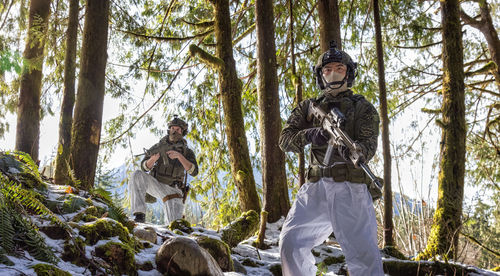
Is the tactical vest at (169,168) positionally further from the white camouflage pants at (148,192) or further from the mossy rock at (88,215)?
the mossy rock at (88,215)

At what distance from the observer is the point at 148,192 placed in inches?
253

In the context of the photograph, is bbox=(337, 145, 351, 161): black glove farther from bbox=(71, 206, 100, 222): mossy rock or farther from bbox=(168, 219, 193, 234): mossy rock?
bbox=(168, 219, 193, 234): mossy rock

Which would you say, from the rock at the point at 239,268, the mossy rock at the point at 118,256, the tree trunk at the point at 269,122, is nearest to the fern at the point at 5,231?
the mossy rock at the point at 118,256

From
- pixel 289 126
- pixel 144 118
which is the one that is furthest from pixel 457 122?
pixel 144 118

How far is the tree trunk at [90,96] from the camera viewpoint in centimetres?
445

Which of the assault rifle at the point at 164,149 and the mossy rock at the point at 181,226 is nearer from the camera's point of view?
the mossy rock at the point at 181,226

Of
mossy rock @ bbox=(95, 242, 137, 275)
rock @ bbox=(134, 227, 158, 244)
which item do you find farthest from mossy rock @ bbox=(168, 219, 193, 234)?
mossy rock @ bbox=(95, 242, 137, 275)

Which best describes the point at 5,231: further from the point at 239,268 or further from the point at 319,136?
the point at 239,268

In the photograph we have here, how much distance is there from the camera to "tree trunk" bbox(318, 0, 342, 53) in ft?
18.7

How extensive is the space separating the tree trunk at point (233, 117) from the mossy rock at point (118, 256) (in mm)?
3407

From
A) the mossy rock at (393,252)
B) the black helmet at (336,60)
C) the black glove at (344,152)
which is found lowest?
the mossy rock at (393,252)

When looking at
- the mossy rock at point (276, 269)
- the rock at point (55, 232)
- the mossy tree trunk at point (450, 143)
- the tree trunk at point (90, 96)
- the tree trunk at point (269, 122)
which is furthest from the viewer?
the tree trunk at point (269, 122)

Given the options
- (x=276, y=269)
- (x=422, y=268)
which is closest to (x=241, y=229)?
(x=276, y=269)

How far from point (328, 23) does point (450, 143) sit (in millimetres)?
2488
